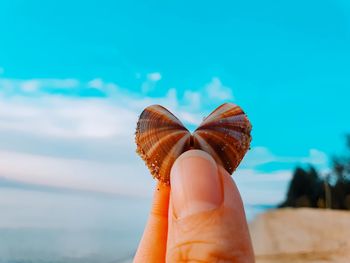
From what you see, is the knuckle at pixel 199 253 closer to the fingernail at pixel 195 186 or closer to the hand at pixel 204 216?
the hand at pixel 204 216

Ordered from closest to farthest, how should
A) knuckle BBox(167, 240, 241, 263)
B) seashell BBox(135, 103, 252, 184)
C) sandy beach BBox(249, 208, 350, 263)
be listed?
knuckle BBox(167, 240, 241, 263) → seashell BBox(135, 103, 252, 184) → sandy beach BBox(249, 208, 350, 263)

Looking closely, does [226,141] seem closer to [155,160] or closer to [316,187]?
[155,160]

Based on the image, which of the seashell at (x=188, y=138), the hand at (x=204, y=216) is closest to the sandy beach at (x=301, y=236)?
the seashell at (x=188, y=138)

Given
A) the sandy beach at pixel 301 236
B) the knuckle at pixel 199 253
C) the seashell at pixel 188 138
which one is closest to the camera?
the knuckle at pixel 199 253

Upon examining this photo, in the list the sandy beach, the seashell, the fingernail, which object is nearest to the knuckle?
the fingernail

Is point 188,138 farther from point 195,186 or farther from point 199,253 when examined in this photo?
point 199,253

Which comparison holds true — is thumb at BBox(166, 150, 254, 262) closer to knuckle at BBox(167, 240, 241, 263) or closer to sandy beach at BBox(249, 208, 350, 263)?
knuckle at BBox(167, 240, 241, 263)

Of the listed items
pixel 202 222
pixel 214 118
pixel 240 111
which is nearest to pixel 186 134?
pixel 214 118

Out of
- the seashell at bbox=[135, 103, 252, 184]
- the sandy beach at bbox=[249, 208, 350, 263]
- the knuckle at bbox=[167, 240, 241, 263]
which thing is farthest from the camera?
the sandy beach at bbox=[249, 208, 350, 263]
